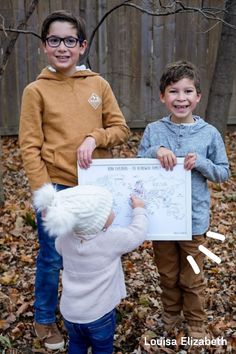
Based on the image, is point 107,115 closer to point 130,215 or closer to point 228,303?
point 130,215

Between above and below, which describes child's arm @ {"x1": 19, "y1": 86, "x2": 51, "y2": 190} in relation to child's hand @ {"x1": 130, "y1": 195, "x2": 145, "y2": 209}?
above

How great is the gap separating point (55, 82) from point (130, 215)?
3.01ft

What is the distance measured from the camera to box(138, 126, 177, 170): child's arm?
2.80m

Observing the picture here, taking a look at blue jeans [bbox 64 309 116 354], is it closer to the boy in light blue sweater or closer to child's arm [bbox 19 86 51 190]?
the boy in light blue sweater

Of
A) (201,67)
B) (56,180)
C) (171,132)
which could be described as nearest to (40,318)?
(56,180)

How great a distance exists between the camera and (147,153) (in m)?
2.97

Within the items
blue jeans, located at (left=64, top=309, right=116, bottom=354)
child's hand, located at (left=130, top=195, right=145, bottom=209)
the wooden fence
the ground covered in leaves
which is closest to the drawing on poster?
child's hand, located at (left=130, top=195, right=145, bottom=209)

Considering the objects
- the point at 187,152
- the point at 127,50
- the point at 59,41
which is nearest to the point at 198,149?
the point at 187,152

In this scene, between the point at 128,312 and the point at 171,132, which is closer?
the point at 171,132

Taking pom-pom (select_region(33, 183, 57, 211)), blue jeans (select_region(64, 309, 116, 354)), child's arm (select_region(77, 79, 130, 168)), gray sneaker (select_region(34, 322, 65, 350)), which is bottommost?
gray sneaker (select_region(34, 322, 65, 350))

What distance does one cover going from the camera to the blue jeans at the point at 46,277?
3107 mm

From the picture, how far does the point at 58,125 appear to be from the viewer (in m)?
2.89

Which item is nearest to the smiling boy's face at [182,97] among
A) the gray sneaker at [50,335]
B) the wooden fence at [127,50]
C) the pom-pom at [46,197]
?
the pom-pom at [46,197]

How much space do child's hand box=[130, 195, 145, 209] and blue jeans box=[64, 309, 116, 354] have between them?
2.01 feet
